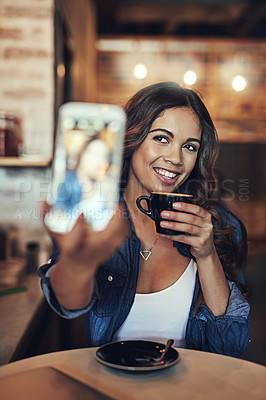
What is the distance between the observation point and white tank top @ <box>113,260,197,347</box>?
3.09ft

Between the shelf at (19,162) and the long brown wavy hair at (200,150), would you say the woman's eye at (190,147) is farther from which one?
the shelf at (19,162)

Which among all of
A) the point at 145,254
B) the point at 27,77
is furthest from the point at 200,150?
the point at 27,77

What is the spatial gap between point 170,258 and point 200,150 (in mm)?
308

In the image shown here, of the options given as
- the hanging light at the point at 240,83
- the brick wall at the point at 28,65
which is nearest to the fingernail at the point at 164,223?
the brick wall at the point at 28,65

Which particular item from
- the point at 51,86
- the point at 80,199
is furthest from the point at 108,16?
the point at 80,199

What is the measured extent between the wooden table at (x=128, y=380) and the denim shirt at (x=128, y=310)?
0.16 meters

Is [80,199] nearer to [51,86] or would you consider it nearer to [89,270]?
[89,270]

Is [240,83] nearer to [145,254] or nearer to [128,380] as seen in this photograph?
[145,254]

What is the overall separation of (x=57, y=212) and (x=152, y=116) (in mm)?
268

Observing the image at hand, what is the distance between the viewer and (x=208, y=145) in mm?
814

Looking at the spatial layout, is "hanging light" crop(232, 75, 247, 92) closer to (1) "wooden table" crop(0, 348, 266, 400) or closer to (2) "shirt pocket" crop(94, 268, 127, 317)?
(2) "shirt pocket" crop(94, 268, 127, 317)

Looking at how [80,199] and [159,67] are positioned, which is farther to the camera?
[159,67]

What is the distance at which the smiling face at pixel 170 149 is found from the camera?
0.77m

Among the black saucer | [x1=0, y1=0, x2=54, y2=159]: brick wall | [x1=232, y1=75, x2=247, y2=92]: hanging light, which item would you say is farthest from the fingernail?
[x1=232, y1=75, x2=247, y2=92]: hanging light
